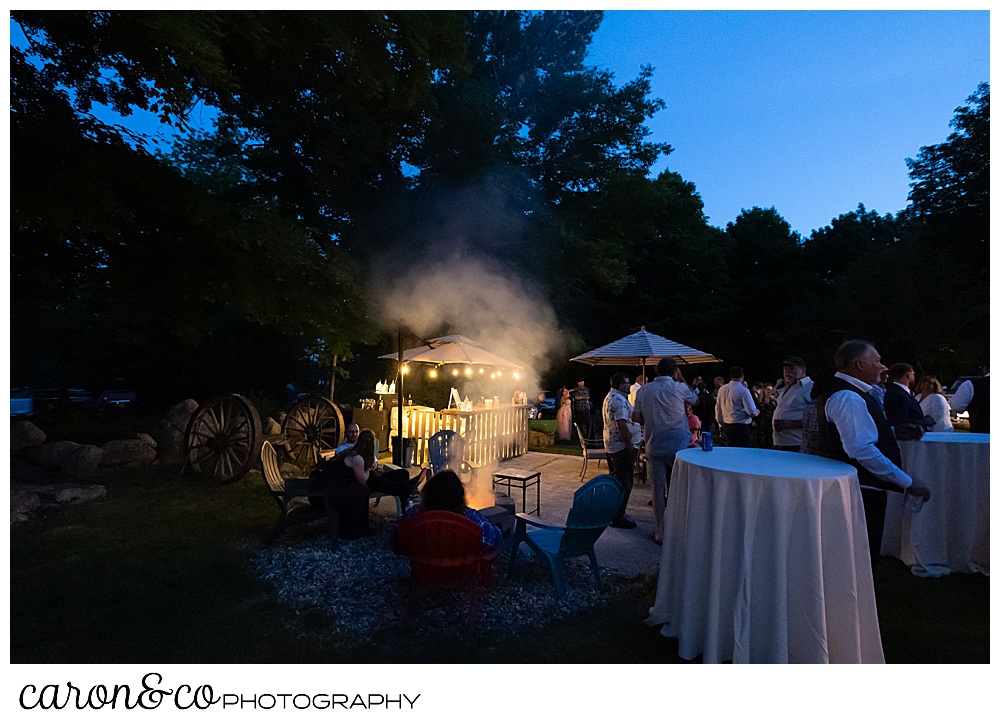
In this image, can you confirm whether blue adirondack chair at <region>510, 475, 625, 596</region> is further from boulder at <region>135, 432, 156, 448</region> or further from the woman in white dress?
boulder at <region>135, 432, 156, 448</region>

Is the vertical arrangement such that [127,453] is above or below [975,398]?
below

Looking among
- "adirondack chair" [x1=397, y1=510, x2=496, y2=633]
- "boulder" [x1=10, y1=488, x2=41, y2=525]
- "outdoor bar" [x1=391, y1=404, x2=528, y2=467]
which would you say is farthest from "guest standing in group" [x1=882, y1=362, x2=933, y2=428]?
"boulder" [x1=10, y1=488, x2=41, y2=525]

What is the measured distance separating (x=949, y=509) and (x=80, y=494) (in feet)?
31.7

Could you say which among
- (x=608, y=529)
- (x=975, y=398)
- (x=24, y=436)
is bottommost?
(x=608, y=529)

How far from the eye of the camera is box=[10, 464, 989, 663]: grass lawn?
3.26m

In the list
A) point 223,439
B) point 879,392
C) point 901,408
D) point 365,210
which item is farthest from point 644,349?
point 365,210

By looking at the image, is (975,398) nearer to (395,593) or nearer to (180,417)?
(395,593)

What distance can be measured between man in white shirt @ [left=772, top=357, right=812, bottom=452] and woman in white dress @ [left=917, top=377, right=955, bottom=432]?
1387mm

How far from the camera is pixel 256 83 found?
7.62 m

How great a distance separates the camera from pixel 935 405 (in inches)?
248

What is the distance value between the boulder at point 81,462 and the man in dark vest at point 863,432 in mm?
9377

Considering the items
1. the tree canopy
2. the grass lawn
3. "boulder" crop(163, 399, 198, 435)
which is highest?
the tree canopy

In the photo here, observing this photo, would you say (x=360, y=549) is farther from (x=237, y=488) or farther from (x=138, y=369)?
(x=138, y=369)
